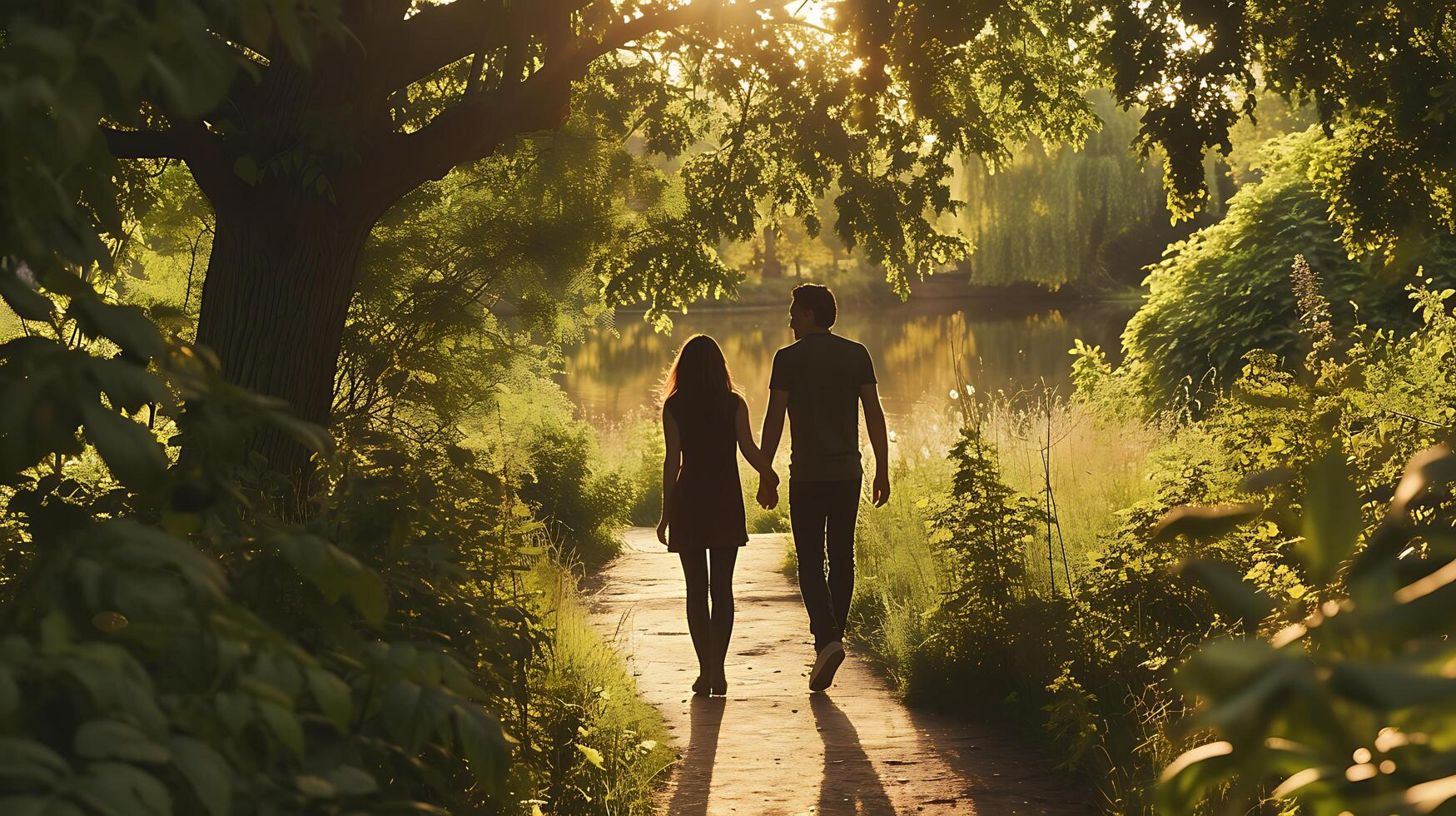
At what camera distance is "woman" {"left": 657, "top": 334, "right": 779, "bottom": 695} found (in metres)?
6.82

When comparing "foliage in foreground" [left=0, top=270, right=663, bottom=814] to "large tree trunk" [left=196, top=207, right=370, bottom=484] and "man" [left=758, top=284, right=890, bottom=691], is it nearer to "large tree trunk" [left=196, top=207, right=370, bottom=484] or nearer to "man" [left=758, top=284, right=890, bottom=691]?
"large tree trunk" [left=196, top=207, right=370, bottom=484]

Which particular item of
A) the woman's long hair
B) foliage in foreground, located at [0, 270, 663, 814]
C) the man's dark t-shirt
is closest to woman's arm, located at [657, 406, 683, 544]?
the woman's long hair

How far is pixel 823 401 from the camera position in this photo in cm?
684

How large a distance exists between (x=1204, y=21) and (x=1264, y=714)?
5.83 metres

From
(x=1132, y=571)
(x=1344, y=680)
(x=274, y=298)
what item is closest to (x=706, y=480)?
(x=1132, y=571)

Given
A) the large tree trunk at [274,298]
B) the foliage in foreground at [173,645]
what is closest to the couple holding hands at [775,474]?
the large tree trunk at [274,298]

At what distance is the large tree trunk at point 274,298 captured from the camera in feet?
20.0

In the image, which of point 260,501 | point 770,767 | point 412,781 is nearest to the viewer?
point 412,781

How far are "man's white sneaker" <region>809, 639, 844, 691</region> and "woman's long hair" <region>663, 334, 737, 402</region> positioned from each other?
1.43 meters

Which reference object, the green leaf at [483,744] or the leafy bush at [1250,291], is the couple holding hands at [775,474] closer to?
the green leaf at [483,744]

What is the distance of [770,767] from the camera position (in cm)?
552

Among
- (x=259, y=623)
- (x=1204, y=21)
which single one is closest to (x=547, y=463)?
(x=1204, y=21)

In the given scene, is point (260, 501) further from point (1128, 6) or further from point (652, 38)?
point (652, 38)

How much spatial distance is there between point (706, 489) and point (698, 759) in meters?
1.55
